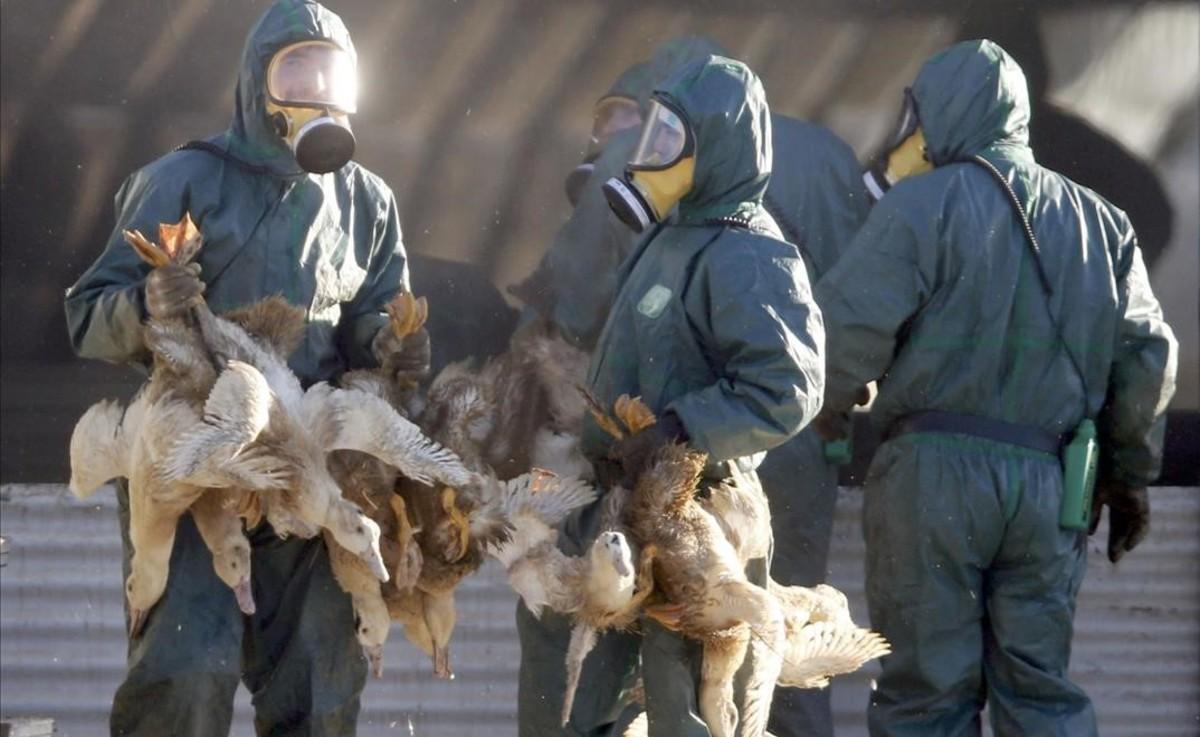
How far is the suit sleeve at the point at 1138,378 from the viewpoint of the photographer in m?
6.14

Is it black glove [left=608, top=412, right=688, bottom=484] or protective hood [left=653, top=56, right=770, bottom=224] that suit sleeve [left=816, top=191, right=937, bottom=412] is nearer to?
protective hood [left=653, top=56, right=770, bottom=224]

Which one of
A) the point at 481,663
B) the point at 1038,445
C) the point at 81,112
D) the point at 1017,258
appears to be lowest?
the point at 481,663

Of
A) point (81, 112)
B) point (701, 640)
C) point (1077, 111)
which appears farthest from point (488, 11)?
point (701, 640)

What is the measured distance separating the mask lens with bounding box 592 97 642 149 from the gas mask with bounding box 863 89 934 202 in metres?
0.99

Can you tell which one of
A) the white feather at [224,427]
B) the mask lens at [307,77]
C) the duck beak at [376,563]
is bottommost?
the duck beak at [376,563]

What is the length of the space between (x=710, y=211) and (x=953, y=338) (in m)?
1.14

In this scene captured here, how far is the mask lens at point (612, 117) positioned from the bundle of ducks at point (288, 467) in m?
2.09

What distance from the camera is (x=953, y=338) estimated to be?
5930 mm

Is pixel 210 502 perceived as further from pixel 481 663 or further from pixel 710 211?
pixel 481 663

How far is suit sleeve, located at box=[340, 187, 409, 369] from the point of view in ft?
18.2

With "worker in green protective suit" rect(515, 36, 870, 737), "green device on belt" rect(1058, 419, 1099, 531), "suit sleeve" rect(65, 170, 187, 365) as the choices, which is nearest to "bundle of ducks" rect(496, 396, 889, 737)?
"suit sleeve" rect(65, 170, 187, 365)

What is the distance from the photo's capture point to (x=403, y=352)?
5.30 m

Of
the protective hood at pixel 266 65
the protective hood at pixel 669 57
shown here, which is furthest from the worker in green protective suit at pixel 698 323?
the protective hood at pixel 669 57

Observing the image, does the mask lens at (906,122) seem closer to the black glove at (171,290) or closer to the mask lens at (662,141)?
the mask lens at (662,141)
